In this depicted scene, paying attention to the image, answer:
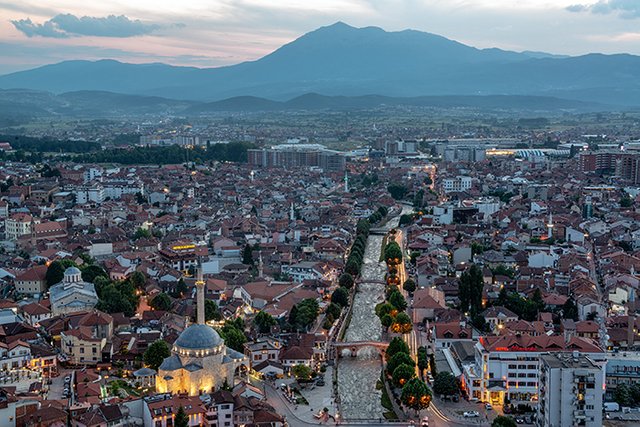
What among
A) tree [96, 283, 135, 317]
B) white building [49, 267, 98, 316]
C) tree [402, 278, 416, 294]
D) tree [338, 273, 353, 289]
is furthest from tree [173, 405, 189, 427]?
tree [402, 278, 416, 294]

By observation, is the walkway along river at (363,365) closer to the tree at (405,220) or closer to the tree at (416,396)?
the tree at (416,396)

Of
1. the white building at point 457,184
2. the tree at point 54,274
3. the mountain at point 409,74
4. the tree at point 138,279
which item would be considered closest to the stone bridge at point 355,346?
the tree at point 138,279

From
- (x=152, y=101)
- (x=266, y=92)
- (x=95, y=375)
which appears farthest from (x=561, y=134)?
(x=266, y=92)

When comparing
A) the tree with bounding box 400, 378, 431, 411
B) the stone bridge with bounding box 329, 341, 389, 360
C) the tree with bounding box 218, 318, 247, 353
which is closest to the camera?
the tree with bounding box 400, 378, 431, 411

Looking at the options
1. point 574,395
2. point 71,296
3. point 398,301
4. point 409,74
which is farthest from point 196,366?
point 409,74

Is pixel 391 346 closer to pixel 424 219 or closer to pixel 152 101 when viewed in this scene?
pixel 424 219

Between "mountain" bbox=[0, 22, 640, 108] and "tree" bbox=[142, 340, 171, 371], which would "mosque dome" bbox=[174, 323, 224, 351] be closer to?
"tree" bbox=[142, 340, 171, 371]

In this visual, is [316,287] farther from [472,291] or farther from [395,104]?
[395,104]
